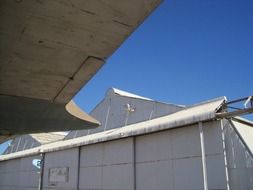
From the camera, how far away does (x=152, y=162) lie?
12273mm

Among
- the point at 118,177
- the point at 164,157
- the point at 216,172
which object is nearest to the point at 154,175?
the point at 164,157

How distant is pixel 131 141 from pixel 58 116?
765cm

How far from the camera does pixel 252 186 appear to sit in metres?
9.36

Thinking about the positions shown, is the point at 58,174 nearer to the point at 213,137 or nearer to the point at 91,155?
the point at 91,155

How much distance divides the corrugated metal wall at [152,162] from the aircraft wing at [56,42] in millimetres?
6582

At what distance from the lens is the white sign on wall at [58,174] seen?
690 inches

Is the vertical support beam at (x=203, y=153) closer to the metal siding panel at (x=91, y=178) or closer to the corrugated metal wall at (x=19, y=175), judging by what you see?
the metal siding panel at (x=91, y=178)

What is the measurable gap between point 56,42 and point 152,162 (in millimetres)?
9679

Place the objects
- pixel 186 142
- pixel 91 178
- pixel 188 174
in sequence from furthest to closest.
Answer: pixel 91 178
pixel 186 142
pixel 188 174

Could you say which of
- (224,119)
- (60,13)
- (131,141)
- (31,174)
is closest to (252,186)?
(224,119)

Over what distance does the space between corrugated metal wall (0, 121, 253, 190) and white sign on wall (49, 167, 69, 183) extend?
244 millimetres

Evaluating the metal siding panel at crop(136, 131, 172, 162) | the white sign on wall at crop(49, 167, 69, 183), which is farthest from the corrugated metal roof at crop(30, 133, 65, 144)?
the metal siding panel at crop(136, 131, 172, 162)

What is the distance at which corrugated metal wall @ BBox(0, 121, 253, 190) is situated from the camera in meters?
10.1

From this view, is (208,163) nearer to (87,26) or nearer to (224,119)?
(224,119)
